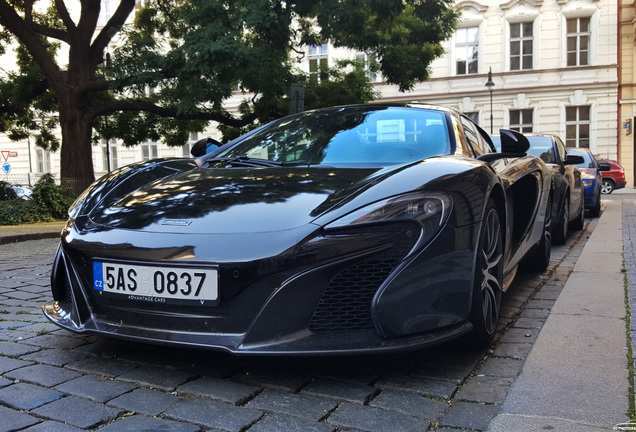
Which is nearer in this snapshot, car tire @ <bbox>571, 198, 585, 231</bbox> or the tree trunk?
car tire @ <bbox>571, 198, 585, 231</bbox>

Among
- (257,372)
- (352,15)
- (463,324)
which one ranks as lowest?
(257,372)

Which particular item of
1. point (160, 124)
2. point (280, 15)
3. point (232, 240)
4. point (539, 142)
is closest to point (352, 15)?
point (280, 15)

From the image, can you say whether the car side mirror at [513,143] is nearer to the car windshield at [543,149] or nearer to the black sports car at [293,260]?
the black sports car at [293,260]

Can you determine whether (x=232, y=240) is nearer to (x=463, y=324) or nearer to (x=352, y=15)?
(x=463, y=324)

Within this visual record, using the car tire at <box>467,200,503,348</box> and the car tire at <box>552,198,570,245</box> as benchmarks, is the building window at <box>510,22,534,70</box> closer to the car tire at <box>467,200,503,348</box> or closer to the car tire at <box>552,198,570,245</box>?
the car tire at <box>552,198,570,245</box>

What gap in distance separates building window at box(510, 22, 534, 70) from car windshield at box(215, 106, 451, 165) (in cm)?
2833

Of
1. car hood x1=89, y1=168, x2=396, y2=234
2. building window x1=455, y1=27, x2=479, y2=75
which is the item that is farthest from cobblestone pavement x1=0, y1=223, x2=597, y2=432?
building window x1=455, y1=27, x2=479, y2=75

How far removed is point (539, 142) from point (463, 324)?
262 inches

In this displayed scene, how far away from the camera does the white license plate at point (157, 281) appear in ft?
7.41

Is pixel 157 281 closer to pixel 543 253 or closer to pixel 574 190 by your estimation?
pixel 543 253

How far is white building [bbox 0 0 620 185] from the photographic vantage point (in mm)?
28312

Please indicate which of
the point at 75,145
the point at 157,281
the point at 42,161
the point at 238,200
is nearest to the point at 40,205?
the point at 75,145

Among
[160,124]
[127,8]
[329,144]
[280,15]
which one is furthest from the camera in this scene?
[160,124]

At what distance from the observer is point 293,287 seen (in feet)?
7.32
